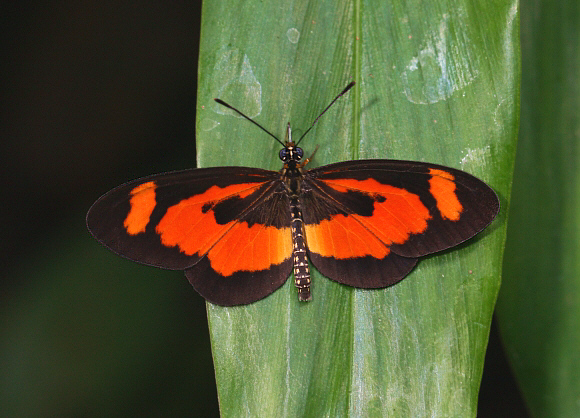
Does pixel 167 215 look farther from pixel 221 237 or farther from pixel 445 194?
pixel 445 194

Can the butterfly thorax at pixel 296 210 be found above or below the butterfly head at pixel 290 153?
below

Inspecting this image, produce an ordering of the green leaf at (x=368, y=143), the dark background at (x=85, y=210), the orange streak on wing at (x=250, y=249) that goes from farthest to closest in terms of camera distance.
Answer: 1. the dark background at (x=85, y=210)
2. the orange streak on wing at (x=250, y=249)
3. the green leaf at (x=368, y=143)

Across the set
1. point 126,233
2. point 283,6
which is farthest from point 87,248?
point 283,6

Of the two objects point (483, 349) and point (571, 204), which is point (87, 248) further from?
point (571, 204)

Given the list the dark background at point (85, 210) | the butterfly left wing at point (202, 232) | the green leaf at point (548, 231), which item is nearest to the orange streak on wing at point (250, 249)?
the butterfly left wing at point (202, 232)

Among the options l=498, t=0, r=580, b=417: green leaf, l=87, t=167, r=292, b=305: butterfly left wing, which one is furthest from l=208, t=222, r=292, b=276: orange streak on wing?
l=498, t=0, r=580, b=417: green leaf

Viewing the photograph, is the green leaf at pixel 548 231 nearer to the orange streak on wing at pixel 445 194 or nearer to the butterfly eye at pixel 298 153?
the orange streak on wing at pixel 445 194

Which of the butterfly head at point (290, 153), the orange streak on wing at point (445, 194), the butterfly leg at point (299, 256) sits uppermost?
the butterfly head at point (290, 153)
